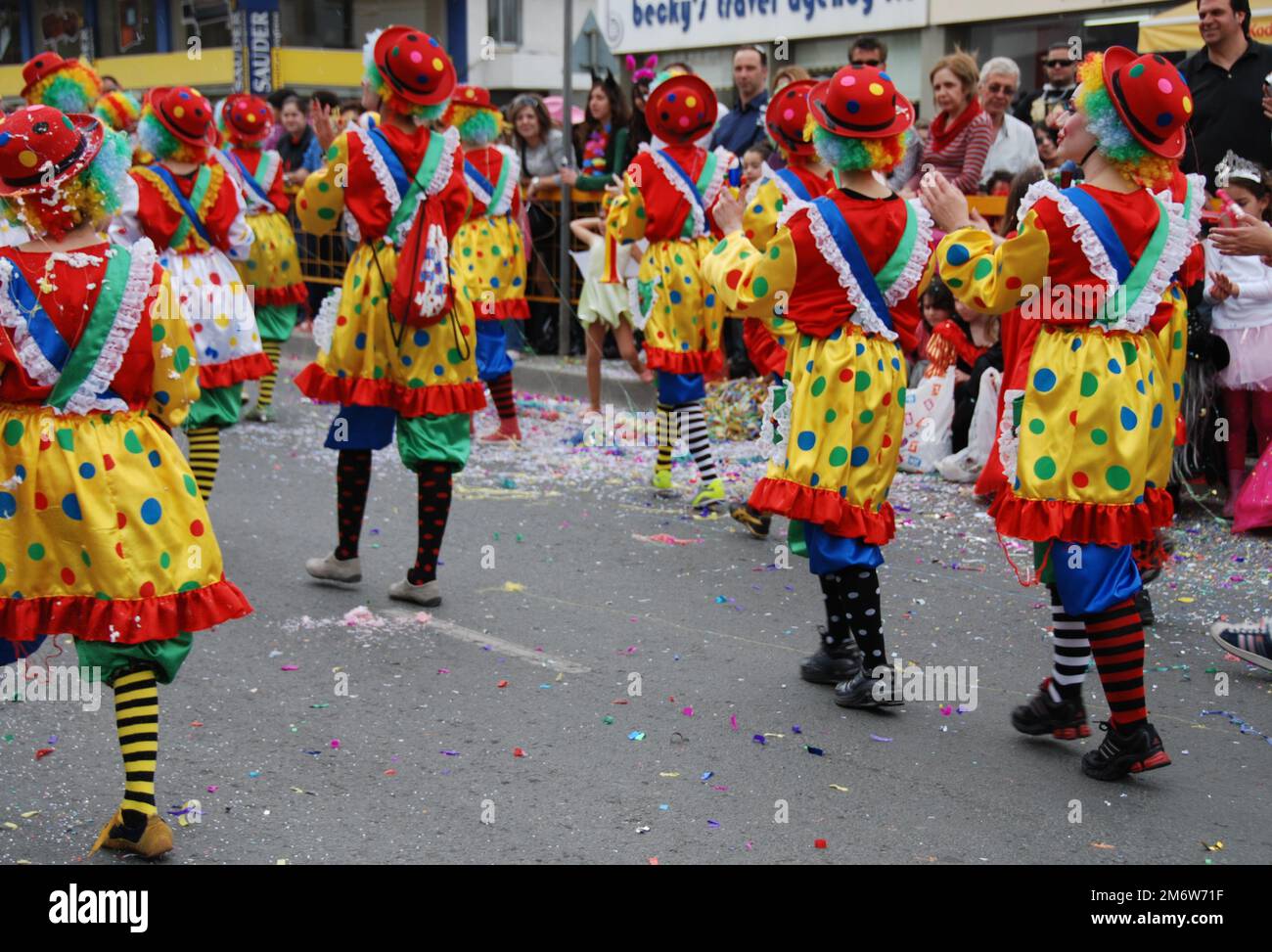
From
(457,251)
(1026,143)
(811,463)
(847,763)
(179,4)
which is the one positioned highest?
(179,4)

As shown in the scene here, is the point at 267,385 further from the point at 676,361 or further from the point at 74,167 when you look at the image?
the point at 74,167

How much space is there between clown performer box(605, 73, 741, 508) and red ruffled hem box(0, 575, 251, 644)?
4.40 m

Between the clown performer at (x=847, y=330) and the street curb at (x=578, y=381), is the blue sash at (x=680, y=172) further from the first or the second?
the street curb at (x=578, y=381)

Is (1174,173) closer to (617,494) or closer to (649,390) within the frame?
(617,494)

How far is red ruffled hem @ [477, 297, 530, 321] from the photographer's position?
32.0ft

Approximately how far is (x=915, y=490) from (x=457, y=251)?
133 inches

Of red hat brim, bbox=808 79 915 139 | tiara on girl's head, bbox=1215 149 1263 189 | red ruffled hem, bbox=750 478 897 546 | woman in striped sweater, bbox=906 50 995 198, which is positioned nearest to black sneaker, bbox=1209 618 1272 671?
red ruffled hem, bbox=750 478 897 546

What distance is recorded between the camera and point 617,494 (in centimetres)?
855

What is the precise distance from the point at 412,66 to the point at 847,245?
80.0 inches

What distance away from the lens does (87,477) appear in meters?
3.81

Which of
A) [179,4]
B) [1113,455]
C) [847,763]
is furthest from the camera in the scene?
[179,4]

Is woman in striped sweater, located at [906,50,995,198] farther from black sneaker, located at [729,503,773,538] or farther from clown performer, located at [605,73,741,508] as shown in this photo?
black sneaker, located at [729,503,773,538]

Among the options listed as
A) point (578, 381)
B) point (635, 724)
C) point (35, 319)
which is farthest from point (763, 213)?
point (578, 381)
